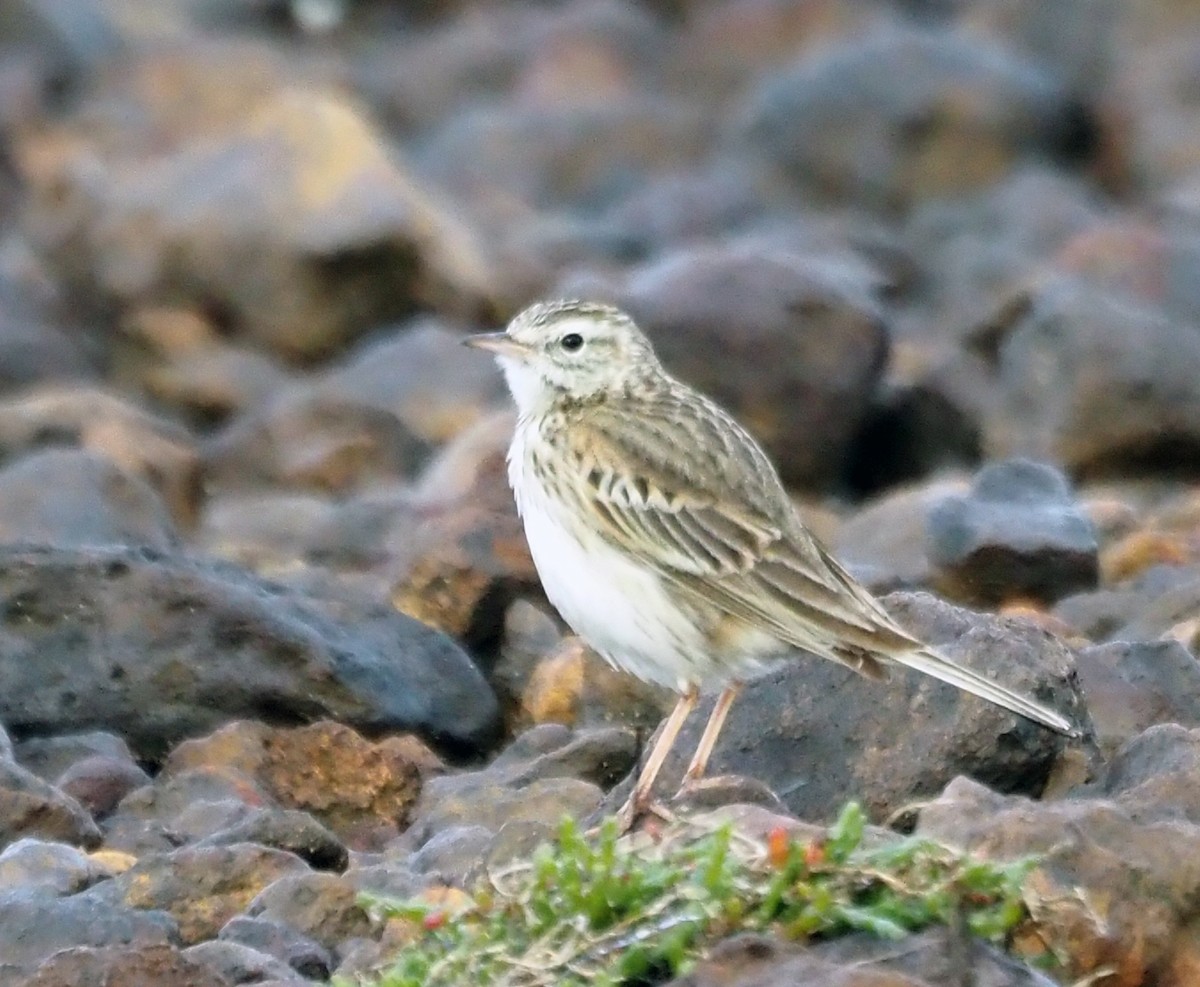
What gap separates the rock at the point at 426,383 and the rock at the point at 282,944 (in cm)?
822

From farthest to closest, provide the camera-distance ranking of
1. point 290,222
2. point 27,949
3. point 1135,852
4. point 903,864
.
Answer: point 290,222 → point 27,949 → point 1135,852 → point 903,864

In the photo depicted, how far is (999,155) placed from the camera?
21.1 metres

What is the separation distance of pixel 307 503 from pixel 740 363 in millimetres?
2050

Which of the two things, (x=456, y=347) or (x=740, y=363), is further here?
(x=456, y=347)

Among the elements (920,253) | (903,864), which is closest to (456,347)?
(920,253)

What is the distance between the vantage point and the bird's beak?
8.34m

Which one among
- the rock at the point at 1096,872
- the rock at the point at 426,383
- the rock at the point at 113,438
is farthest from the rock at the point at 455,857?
the rock at the point at 426,383

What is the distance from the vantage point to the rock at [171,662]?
878 centimetres

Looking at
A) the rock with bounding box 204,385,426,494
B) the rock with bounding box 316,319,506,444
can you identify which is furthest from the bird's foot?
the rock with bounding box 316,319,506,444

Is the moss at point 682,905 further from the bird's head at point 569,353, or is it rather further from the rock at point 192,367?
the rock at point 192,367

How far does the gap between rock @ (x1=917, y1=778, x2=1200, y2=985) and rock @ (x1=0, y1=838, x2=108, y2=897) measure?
2.12m

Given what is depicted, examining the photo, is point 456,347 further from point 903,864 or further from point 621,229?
point 903,864

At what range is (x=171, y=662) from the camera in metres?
8.77

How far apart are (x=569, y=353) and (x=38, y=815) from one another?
1982 mm
